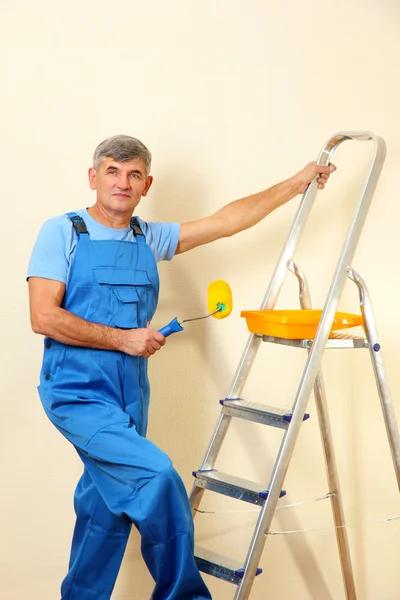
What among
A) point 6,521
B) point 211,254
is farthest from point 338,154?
point 6,521

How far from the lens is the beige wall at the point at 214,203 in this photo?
3.19m

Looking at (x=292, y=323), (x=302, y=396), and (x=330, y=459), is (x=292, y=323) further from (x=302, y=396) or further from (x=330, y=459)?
(x=330, y=459)

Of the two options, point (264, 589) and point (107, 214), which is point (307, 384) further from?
point (264, 589)

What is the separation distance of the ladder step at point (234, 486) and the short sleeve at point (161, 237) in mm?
762

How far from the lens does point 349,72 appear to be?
10.9 ft

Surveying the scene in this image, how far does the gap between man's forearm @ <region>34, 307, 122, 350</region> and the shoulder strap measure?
0.28 metres

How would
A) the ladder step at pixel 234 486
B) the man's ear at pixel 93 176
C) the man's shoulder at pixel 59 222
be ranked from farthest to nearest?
the man's ear at pixel 93 176
the man's shoulder at pixel 59 222
the ladder step at pixel 234 486

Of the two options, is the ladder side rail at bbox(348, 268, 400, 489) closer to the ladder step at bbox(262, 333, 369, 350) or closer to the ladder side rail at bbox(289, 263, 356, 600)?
the ladder step at bbox(262, 333, 369, 350)

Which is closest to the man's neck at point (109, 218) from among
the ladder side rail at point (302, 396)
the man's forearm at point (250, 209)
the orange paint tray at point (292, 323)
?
the man's forearm at point (250, 209)

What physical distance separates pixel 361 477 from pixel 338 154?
1286mm

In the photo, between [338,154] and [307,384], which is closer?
[307,384]

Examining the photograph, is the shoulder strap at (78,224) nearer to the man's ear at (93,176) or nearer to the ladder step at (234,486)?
the man's ear at (93,176)

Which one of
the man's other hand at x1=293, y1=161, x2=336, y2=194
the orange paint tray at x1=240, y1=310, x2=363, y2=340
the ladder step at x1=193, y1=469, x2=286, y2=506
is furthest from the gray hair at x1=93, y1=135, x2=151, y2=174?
the ladder step at x1=193, y1=469, x2=286, y2=506

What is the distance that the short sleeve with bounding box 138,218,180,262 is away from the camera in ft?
9.55
